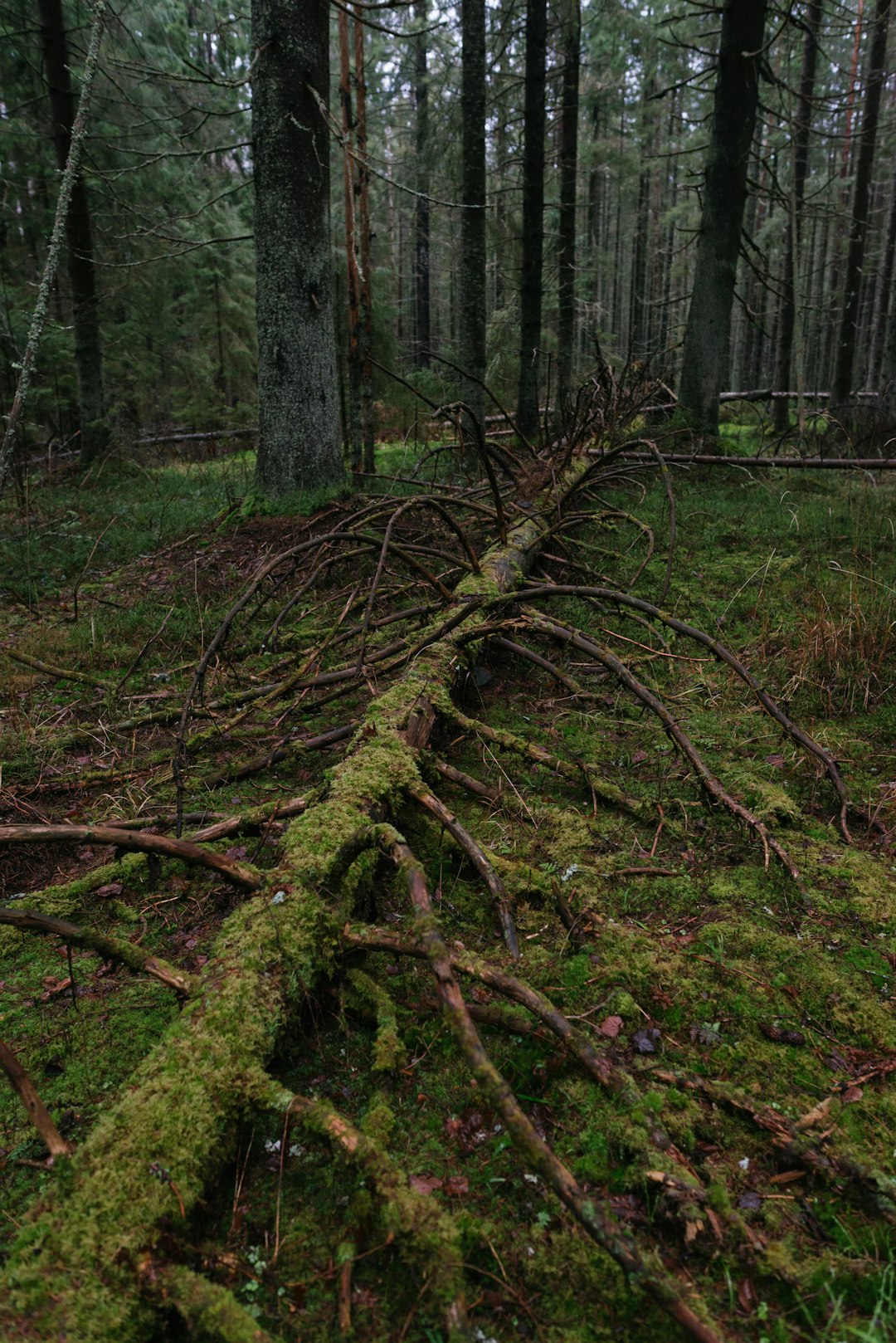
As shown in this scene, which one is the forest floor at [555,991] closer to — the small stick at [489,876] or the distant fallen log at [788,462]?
the small stick at [489,876]

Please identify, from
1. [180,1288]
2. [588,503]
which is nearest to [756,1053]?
[180,1288]

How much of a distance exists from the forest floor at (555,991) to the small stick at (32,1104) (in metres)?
0.14

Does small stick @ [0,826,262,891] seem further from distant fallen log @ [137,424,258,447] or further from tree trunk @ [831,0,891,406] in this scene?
tree trunk @ [831,0,891,406]

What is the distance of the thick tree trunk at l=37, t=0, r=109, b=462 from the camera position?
34.4 feet

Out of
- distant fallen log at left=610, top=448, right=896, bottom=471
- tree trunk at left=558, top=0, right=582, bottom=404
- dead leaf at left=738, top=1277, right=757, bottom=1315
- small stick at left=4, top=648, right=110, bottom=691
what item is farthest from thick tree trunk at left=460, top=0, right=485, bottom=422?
dead leaf at left=738, top=1277, right=757, bottom=1315

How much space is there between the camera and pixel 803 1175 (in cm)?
139

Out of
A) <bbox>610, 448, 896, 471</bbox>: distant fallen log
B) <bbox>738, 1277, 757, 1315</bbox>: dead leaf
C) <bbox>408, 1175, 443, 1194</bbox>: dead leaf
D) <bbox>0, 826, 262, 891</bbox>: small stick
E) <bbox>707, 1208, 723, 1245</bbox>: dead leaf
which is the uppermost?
<bbox>610, 448, 896, 471</bbox>: distant fallen log

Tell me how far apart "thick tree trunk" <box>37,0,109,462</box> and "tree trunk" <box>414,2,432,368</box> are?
557 cm

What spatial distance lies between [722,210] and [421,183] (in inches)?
365

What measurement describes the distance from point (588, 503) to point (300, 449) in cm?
285

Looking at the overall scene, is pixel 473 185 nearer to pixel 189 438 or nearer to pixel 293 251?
pixel 293 251

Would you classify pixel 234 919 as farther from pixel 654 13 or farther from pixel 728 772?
pixel 654 13

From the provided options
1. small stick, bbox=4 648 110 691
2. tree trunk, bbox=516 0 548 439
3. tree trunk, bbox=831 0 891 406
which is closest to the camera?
small stick, bbox=4 648 110 691

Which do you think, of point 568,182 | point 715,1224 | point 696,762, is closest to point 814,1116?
point 715,1224
